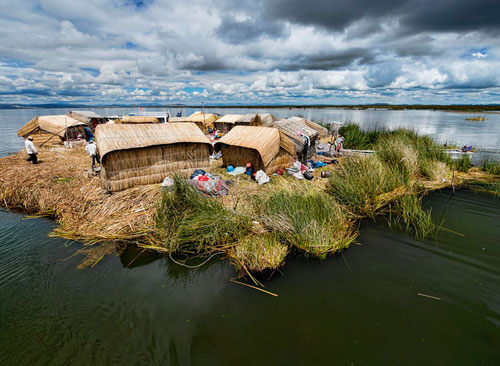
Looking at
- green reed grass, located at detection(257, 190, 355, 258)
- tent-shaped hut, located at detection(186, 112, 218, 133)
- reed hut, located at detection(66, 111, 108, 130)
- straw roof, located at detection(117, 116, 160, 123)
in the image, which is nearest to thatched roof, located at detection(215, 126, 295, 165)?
green reed grass, located at detection(257, 190, 355, 258)

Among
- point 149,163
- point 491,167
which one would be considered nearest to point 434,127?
point 491,167

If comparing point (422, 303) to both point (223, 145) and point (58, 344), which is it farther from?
point (223, 145)

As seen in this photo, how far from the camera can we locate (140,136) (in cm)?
970

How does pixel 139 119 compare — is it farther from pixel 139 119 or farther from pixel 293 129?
pixel 293 129

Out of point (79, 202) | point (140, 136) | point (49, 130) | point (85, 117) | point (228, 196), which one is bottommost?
point (79, 202)

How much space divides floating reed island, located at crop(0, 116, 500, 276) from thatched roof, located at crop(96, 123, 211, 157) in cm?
4

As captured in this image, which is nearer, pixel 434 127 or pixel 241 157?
pixel 241 157

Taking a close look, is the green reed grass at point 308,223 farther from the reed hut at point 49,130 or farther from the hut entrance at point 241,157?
the reed hut at point 49,130

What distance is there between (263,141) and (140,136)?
19.3 ft

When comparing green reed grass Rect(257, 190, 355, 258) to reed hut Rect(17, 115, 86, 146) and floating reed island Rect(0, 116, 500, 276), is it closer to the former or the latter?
floating reed island Rect(0, 116, 500, 276)

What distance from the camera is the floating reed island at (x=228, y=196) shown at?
21.7 ft

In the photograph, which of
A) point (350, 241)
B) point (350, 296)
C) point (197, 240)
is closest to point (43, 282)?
point (197, 240)

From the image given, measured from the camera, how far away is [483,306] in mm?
4945

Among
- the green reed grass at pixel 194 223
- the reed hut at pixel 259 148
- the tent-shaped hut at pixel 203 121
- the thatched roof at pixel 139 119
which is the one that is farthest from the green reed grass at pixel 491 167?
the thatched roof at pixel 139 119
